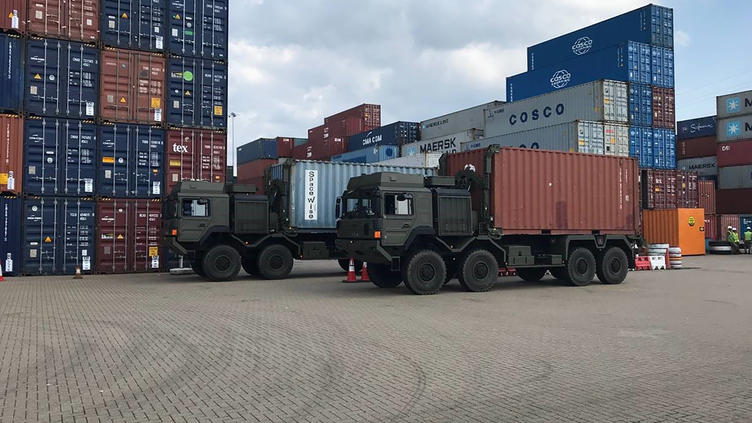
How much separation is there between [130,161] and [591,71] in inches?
909

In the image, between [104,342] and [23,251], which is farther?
[23,251]

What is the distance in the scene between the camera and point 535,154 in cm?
1387

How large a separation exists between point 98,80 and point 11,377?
602 inches

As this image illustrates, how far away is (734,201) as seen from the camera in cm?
3481

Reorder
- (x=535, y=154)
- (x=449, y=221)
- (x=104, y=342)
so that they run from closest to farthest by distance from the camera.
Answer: (x=104, y=342)
(x=449, y=221)
(x=535, y=154)

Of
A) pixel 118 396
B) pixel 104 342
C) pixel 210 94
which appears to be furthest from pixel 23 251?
pixel 118 396

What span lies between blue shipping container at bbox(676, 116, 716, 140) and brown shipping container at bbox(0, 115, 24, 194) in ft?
135

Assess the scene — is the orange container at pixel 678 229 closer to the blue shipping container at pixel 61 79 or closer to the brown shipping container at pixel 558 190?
the brown shipping container at pixel 558 190

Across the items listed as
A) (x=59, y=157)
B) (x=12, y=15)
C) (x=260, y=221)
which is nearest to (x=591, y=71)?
(x=260, y=221)

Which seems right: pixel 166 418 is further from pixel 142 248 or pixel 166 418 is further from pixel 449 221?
pixel 142 248

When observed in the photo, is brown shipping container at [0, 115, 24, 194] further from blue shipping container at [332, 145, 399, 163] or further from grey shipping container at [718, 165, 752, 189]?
grey shipping container at [718, 165, 752, 189]

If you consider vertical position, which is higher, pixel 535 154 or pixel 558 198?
pixel 535 154

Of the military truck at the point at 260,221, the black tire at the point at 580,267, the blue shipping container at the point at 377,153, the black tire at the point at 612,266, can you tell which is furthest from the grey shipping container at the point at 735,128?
the military truck at the point at 260,221

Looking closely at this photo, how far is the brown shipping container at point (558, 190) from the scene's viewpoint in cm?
1348
